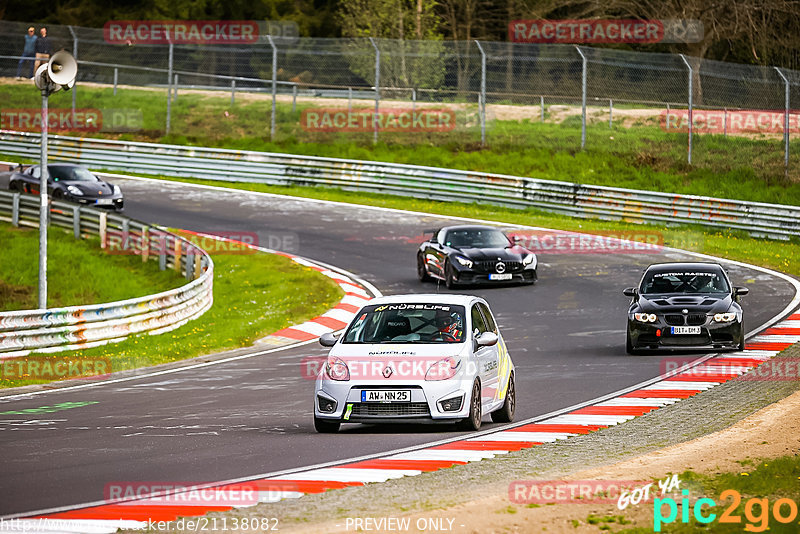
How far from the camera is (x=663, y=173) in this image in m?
36.4

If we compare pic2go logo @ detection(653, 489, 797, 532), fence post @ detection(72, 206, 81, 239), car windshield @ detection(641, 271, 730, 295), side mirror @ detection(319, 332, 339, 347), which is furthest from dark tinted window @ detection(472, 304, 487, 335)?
fence post @ detection(72, 206, 81, 239)

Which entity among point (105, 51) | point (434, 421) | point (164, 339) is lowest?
point (164, 339)

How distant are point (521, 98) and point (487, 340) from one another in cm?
3016

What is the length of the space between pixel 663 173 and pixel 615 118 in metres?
4.69

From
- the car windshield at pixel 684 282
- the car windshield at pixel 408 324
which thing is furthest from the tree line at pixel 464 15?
the car windshield at pixel 408 324

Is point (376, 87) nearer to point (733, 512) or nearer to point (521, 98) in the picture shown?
point (521, 98)

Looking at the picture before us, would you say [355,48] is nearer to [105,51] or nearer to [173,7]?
[105,51]

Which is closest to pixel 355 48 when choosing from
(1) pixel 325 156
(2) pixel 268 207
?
(1) pixel 325 156

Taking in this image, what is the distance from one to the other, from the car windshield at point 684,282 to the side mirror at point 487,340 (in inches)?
271

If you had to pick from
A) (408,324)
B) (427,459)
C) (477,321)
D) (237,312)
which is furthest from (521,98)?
(427,459)

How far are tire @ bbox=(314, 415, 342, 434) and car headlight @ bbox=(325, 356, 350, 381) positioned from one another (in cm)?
43

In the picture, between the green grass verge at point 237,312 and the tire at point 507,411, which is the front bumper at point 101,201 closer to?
the green grass verge at point 237,312

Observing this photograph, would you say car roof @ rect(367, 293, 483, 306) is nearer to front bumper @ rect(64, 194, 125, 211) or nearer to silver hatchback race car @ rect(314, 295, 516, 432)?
silver hatchback race car @ rect(314, 295, 516, 432)

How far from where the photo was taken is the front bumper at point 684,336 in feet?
58.3
